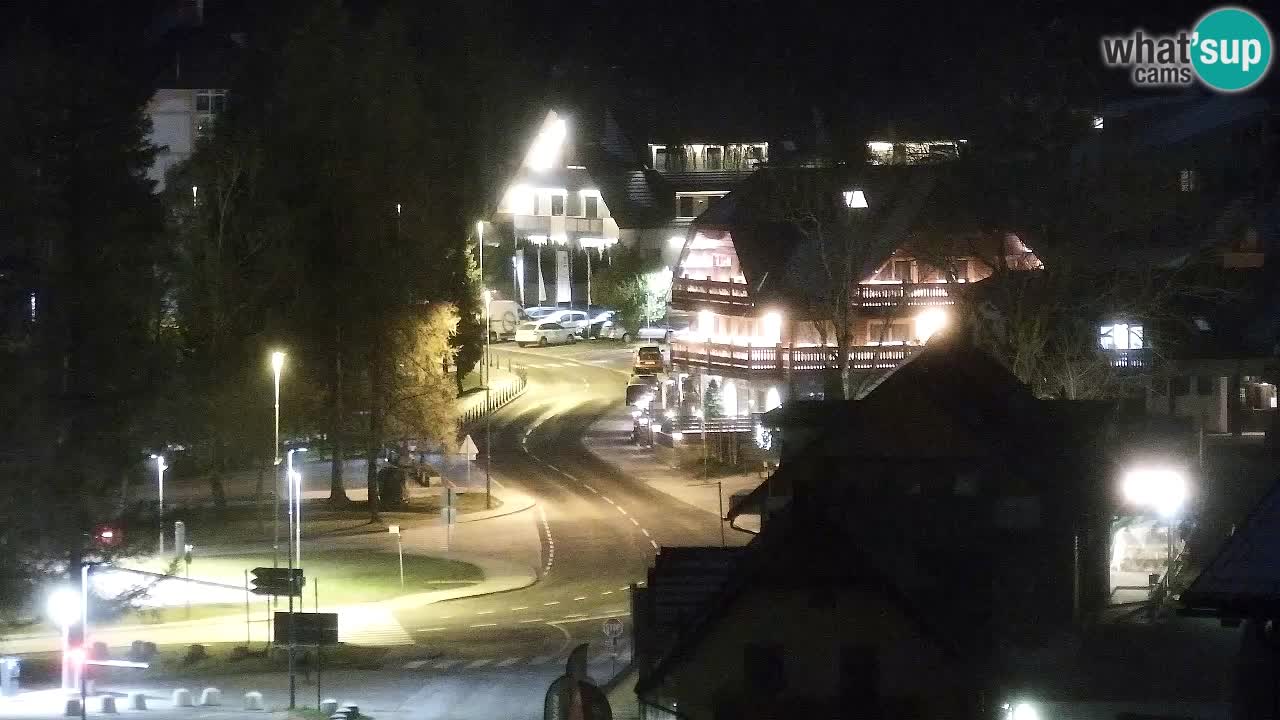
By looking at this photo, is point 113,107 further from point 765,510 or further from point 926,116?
point 926,116

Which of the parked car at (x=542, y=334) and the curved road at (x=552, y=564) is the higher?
the parked car at (x=542, y=334)

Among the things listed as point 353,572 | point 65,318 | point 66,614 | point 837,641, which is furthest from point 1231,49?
point 837,641

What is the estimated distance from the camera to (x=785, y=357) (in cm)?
6644

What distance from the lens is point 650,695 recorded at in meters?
19.1

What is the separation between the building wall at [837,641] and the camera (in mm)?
17812

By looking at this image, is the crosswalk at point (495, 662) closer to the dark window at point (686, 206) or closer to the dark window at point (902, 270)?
the dark window at point (902, 270)

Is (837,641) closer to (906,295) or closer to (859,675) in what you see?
(859,675)

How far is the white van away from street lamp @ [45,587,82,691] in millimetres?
56624

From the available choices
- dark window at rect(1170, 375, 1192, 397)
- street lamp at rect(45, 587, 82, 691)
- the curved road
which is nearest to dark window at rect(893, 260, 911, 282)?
dark window at rect(1170, 375, 1192, 397)

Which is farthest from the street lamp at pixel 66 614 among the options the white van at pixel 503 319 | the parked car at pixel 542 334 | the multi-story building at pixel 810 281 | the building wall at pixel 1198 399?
the white van at pixel 503 319

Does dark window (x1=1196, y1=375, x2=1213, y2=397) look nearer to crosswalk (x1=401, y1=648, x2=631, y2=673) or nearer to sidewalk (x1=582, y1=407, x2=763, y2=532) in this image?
sidewalk (x1=582, y1=407, x2=763, y2=532)

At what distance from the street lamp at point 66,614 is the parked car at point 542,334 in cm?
5502

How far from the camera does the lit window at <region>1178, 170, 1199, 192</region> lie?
7206cm

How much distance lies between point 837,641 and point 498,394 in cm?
5787
